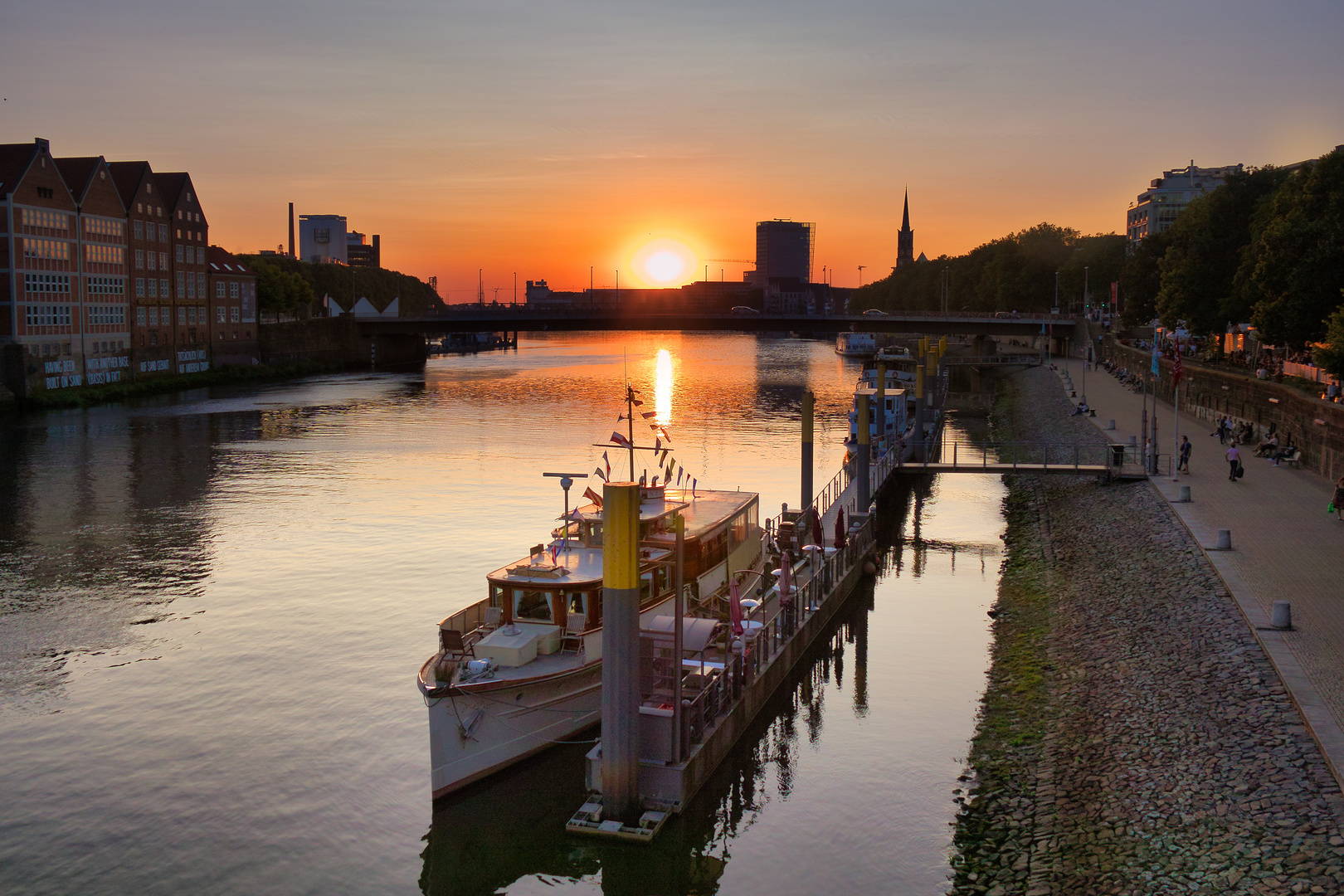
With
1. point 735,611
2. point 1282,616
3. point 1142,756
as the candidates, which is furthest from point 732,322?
point 1142,756

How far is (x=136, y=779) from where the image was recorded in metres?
21.0

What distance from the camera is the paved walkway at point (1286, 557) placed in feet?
63.5

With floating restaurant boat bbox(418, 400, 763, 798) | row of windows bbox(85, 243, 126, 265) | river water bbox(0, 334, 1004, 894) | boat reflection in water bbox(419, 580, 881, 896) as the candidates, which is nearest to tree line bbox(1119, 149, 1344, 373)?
river water bbox(0, 334, 1004, 894)

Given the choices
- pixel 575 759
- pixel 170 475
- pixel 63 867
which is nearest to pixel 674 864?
pixel 575 759

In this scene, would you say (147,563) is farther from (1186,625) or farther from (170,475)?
(1186,625)

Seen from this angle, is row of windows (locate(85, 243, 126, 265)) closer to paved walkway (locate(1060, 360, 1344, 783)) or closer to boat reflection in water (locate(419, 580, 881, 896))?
paved walkway (locate(1060, 360, 1344, 783))

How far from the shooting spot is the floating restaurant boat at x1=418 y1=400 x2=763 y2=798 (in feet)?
65.3

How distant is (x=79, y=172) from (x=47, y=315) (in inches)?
556

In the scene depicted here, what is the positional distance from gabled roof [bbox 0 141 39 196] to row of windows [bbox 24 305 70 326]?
Result: 8.17 m

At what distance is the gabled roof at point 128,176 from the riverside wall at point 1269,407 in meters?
80.6

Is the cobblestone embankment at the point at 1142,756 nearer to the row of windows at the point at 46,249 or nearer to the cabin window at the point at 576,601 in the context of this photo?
→ the cabin window at the point at 576,601

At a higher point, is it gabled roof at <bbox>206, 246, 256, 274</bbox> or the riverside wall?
gabled roof at <bbox>206, 246, 256, 274</bbox>

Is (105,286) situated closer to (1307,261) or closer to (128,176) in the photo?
(128,176)

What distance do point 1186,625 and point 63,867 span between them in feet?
68.1
